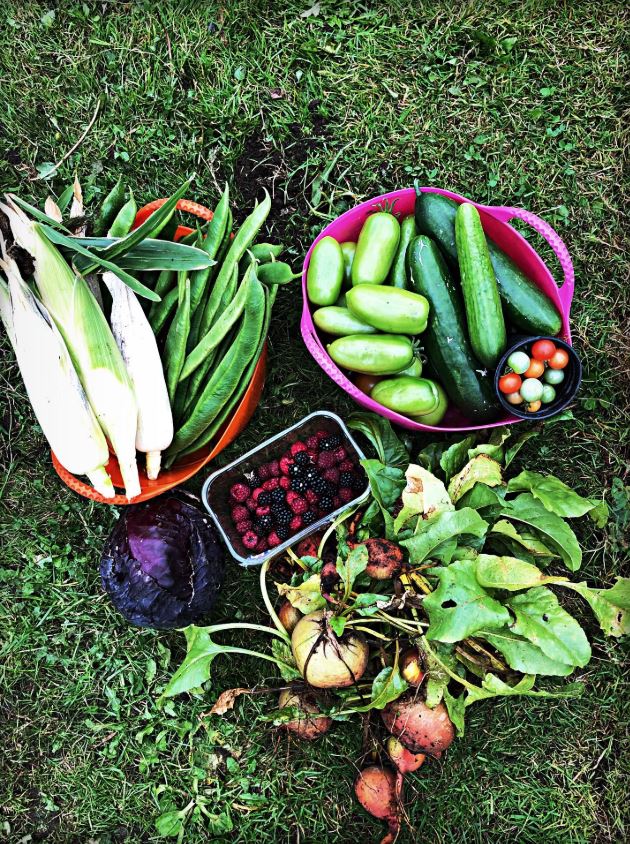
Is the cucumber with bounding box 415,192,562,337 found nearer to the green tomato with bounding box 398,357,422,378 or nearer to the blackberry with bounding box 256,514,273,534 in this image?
A: the green tomato with bounding box 398,357,422,378

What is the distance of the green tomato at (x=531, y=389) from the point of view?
1.73 meters

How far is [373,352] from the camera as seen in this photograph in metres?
1.75

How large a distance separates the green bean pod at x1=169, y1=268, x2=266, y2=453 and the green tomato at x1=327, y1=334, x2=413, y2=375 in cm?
22

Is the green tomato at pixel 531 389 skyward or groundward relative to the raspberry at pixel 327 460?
skyward

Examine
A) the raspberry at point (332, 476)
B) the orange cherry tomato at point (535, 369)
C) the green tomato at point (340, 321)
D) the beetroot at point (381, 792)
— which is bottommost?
the beetroot at point (381, 792)

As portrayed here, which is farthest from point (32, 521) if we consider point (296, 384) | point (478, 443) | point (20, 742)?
point (478, 443)

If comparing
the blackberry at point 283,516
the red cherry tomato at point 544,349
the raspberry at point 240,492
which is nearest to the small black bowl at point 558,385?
the red cherry tomato at point 544,349

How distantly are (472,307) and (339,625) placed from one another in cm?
92

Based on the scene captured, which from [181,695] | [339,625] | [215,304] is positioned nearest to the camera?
[339,625]

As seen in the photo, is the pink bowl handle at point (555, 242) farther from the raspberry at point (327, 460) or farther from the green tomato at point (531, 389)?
the raspberry at point (327, 460)

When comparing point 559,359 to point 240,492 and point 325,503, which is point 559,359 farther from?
point 240,492

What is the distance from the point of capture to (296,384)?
2.18 meters

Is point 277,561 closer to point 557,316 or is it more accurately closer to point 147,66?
point 557,316

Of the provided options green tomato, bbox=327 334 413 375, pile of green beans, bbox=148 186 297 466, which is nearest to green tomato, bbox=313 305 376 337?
green tomato, bbox=327 334 413 375
